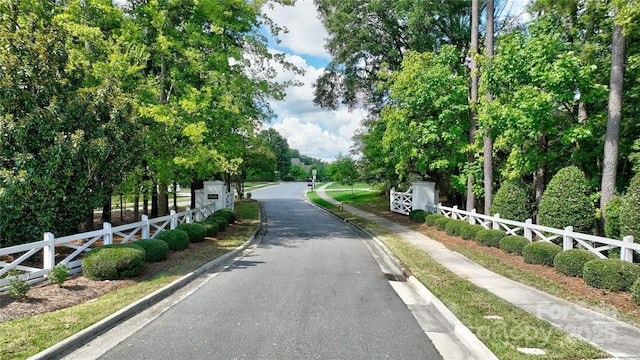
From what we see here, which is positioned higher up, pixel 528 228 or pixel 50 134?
pixel 50 134

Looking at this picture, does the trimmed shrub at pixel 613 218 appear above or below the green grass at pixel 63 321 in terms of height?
above

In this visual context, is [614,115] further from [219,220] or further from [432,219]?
[219,220]

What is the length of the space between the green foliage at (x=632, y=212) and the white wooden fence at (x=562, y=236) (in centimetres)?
32

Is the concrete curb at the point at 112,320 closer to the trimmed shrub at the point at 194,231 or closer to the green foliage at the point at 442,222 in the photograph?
the trimmed shrub at the point at 194,231

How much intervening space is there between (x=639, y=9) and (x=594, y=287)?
6.61m

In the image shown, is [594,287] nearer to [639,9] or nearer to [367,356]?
[367,356]

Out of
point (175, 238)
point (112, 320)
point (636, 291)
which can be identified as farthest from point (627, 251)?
point (175, 238)

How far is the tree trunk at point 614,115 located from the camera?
10.1 m

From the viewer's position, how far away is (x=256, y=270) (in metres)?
9.59

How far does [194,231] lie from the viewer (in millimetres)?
12836

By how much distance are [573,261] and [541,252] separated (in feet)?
3.72

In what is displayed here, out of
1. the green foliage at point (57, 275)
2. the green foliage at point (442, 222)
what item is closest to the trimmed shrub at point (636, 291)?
the green foliage at point (442, 222)

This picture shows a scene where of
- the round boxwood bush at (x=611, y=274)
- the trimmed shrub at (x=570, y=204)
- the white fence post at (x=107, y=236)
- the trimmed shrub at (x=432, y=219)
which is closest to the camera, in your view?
the round boxwood bush at (x=611, y=274)

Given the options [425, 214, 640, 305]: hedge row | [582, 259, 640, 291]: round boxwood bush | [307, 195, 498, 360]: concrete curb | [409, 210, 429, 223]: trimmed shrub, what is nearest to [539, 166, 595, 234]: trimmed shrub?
[425, 214, 640, 305]: hedge row
